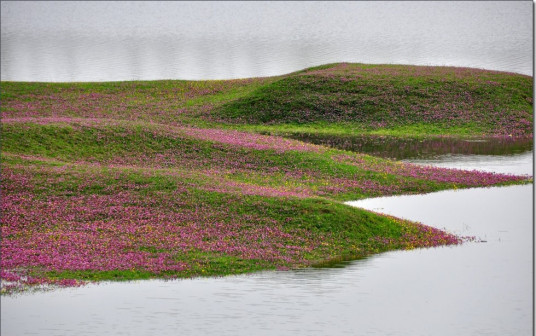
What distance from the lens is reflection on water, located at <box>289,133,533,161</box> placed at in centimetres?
6049

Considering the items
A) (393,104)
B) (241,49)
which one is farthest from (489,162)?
(241,49)

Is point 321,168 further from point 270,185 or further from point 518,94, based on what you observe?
point 518,94

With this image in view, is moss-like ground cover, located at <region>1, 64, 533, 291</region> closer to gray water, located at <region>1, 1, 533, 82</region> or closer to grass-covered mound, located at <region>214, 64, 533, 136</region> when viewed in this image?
grass-covered mound, located at <region>214, 64, 533, 136</region>

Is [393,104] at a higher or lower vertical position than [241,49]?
lower

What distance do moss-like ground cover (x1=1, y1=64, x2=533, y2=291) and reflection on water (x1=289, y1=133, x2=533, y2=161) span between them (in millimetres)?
2439

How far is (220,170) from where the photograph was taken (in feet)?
164

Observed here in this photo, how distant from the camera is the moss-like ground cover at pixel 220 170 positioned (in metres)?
34.4

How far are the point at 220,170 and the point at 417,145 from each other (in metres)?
19.9

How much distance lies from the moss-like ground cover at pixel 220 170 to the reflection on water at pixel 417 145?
8.00ft

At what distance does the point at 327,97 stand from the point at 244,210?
38.6 m

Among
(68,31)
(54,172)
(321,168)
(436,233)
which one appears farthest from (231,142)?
(68,31)

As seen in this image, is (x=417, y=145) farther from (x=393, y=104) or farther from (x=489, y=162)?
(x=393, y=104)

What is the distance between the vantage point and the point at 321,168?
5141 centimetres

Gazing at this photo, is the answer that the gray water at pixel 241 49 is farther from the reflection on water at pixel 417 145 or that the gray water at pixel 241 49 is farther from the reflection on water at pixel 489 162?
the reflection on water at pixel 489 162
